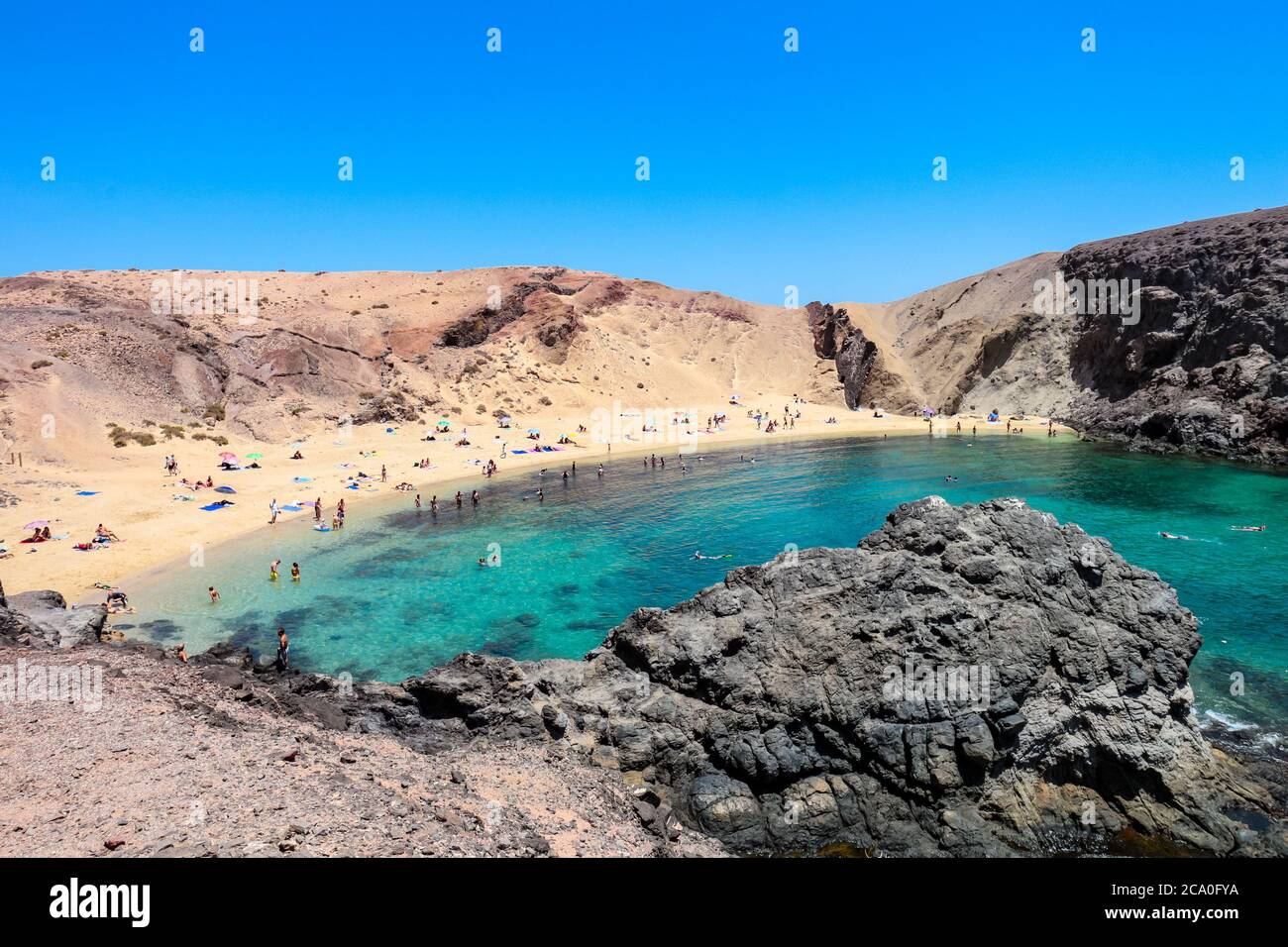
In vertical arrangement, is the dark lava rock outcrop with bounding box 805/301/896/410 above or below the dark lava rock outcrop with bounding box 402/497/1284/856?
above

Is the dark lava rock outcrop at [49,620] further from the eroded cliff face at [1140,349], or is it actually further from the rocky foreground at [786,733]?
the eroded cliff face at [1140,349]

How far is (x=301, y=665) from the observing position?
73.7ft

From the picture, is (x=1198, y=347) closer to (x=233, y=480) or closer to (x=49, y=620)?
(x=233, y=480)

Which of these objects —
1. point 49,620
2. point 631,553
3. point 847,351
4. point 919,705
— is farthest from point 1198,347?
point 49,620

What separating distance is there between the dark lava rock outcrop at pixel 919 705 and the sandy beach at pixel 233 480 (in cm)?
2200

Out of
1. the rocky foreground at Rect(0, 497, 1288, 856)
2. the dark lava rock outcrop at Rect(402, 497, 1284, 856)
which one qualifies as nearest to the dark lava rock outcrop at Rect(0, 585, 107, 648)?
the rocky foreground at Rect(0, 497, 1288, 856)

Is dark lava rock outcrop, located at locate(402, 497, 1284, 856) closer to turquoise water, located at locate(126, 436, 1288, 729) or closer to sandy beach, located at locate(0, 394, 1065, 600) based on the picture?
turquoise water, located at locate(126, 436, 1288, 729)

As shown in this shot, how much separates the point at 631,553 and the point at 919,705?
20.7 m

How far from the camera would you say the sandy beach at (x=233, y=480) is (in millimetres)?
30688

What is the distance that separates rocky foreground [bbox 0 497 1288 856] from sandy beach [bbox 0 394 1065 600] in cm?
1560

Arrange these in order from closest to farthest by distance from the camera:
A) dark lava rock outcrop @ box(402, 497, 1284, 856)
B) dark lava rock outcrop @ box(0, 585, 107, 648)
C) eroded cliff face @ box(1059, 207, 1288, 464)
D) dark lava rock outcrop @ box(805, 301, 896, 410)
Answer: dark lava rock outcrop @ box(402, 497, 1284, 856), dark lava rock outcrop @ box(0, 585, 107, 648), eroded cliff face @ box(1059, 207, 1288, 464), dark lava rock outcrop @ box(805, 301, 896, 410)

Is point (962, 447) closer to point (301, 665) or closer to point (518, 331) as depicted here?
point (518, 331)

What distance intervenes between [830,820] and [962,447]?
2158 inches

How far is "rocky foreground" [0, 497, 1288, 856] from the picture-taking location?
40.3 feet
